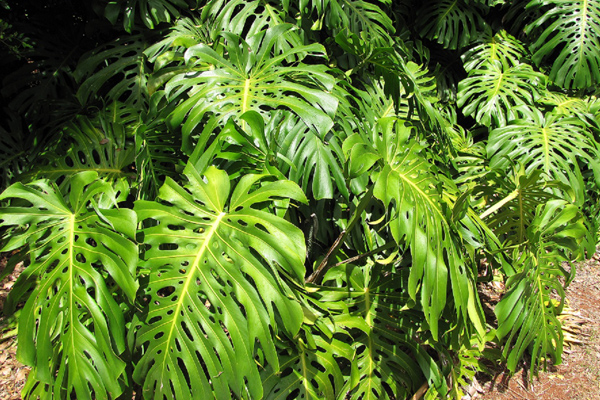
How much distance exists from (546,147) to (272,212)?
1.67 meters

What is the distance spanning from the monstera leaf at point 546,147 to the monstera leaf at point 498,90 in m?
0.23

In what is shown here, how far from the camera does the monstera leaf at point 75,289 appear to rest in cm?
120

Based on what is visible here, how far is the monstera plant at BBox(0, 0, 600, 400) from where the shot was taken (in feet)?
4.13

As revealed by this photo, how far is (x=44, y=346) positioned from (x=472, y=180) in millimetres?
2229

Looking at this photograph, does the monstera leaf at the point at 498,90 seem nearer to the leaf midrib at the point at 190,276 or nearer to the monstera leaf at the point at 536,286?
the monstera leaf at the point at 536,286

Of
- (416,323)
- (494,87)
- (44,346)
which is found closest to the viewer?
(44,346)

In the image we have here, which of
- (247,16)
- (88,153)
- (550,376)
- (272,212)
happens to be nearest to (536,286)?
(550,376)

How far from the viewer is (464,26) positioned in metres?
3.09

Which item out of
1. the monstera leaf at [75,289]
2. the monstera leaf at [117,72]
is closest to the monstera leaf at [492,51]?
the monstera leaf at [117,72]

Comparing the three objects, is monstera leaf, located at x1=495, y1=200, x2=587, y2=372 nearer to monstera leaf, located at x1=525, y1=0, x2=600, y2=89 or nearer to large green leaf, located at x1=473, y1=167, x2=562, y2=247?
large green leaf, located at x1=473, y1=167, x2=562, y2=247

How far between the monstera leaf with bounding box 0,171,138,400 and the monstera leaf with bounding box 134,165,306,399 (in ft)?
0.26

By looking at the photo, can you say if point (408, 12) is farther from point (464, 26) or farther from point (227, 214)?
point (227, 214)

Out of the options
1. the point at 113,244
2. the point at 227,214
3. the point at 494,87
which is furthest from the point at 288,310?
the point at 494,87

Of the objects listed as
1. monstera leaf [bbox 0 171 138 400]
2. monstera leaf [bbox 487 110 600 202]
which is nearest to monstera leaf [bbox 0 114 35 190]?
monstera leaf [bbox 0 171 138 400]
